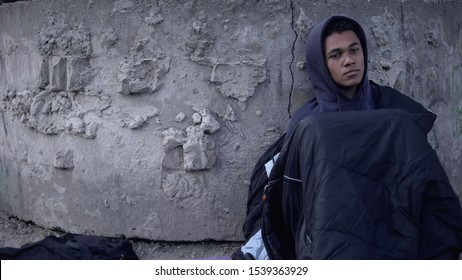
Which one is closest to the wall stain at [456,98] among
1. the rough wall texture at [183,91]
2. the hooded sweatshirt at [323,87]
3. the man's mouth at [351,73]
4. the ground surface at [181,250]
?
the rough wall texture at [183,91]

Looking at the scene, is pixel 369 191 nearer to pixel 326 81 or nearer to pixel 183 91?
pixel 326 81

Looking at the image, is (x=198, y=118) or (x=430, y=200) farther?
(x=198, y=118)

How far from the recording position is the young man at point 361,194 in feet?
6.98

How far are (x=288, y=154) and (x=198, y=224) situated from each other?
2.48 feet

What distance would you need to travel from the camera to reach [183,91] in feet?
9.50

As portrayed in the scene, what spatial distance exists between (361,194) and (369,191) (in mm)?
43

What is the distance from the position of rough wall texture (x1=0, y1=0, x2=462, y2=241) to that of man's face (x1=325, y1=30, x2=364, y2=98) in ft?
0.58

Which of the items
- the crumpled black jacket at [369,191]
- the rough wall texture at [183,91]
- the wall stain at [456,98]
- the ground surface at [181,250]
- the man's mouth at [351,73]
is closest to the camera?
the crumpled black jacket at [369,191]

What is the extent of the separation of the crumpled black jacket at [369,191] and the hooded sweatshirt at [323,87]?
0.38 meters

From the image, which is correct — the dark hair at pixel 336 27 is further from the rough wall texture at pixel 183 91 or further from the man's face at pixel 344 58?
the rough wall texture at pixel 183 91

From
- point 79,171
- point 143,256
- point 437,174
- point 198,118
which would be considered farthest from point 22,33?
point 437,174

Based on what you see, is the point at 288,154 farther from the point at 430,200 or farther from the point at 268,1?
the point at 268,1

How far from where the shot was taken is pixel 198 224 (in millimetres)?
2934

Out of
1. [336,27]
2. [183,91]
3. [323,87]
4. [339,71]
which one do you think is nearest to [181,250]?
[183,91]
